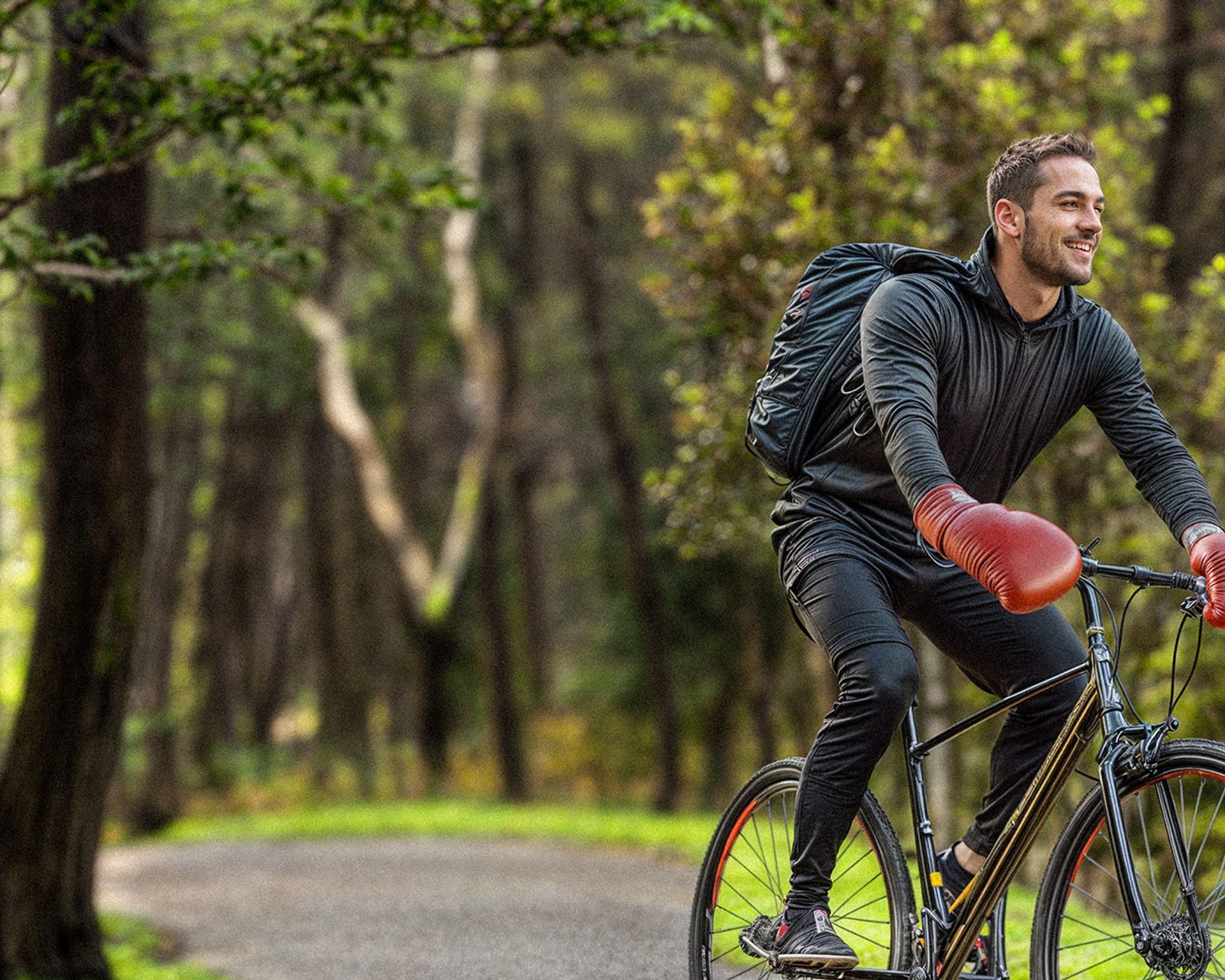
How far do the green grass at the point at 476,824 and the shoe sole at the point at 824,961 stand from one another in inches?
353

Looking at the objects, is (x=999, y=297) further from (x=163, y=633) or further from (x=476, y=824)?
(x=163, y=633)

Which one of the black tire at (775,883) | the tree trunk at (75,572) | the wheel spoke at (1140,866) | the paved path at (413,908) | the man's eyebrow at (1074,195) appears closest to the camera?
the wheel spoke at (1140,866)

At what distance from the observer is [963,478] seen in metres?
3.76

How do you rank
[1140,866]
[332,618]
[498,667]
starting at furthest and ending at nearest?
[332,618] < [498,667] < [1140,866]

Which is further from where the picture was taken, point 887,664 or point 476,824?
point 476,824

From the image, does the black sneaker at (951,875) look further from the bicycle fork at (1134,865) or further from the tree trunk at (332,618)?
the tree trunk at (332,618)

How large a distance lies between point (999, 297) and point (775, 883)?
166cm

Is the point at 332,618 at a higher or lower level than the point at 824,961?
lower

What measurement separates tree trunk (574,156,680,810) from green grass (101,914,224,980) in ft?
32.7

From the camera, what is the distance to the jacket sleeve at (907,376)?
3.29m

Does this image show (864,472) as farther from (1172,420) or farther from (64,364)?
(1172,420)

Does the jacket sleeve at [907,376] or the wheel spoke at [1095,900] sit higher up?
the jacket sleeve at [907,376]

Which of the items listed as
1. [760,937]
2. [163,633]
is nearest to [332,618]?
[163,633]

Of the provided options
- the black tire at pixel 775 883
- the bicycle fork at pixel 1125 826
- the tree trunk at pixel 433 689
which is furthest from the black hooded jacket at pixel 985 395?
the tree trunk at pixel 433 689
